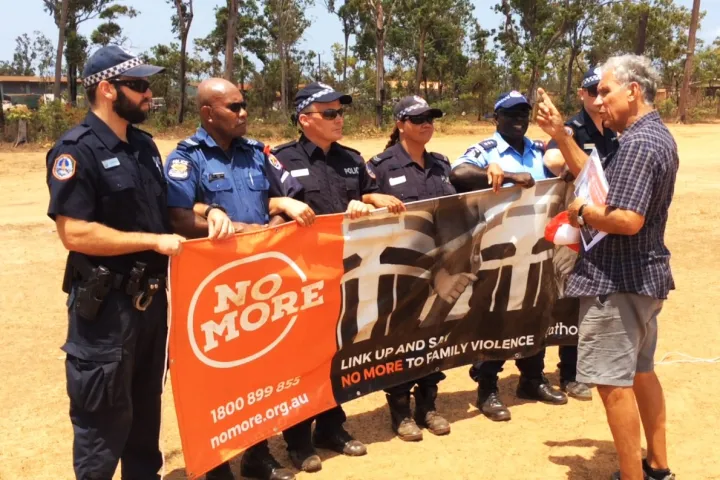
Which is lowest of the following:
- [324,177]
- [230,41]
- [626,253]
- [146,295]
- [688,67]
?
[146,295]

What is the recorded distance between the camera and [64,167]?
9.37 ft

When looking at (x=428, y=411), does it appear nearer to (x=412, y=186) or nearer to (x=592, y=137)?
(x=412, y=186)

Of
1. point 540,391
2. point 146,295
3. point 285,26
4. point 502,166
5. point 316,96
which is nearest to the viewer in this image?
point 146,295

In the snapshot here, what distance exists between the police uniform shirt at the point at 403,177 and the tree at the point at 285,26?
120ft

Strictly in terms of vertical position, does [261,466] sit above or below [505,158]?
below

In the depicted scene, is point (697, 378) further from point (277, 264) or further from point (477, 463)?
point (277, 264)

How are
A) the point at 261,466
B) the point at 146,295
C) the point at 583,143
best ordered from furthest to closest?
1. the point at 583,143
2. the point at 261,466
3. the point at 146,295

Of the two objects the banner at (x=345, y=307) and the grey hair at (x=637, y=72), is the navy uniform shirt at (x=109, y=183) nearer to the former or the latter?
the banner at (x=345, y=307)

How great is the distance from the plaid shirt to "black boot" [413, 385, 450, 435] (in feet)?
4.63

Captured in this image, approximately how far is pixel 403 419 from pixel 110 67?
108 inches

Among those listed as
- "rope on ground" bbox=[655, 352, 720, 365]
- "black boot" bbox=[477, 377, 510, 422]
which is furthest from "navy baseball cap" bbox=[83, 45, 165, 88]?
"rope on ground" bbox=[655, 352, 720, 365]

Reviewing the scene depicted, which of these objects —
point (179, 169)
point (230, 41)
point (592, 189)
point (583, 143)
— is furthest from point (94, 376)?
point (230, 41)

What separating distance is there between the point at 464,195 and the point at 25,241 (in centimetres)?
784

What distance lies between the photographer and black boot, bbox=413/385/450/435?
14.2 ft
